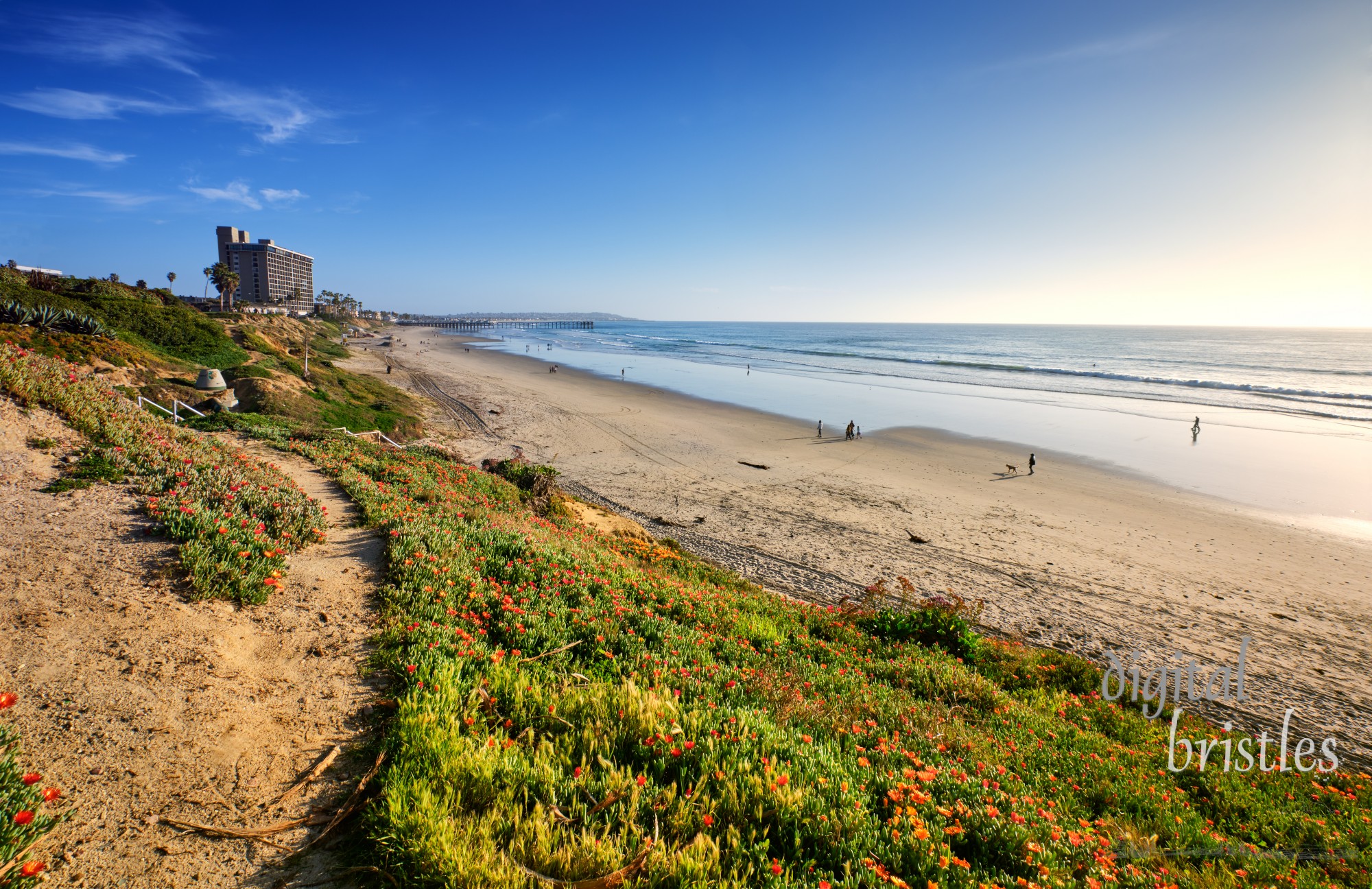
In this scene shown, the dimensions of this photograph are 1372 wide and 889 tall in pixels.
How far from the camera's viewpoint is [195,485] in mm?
7957

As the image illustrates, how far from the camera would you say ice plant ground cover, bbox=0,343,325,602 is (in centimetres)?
654

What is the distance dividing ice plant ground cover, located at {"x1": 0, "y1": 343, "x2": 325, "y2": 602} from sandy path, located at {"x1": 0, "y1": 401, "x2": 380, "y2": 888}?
271 mm

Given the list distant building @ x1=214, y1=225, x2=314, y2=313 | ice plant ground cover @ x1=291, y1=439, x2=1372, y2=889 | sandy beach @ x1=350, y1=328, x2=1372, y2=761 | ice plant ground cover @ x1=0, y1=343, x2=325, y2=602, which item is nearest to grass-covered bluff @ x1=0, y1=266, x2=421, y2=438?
sandy beach @ x1=350, y1=328, x2=1372, y2=761

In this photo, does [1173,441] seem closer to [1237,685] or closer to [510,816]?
[1237,685]

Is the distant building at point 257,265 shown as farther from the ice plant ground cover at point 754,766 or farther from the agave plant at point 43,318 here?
the ice plant ground cover at point 754,766

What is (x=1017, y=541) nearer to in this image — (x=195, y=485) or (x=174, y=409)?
(x=195, y=485)

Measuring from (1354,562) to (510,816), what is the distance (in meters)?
23.2

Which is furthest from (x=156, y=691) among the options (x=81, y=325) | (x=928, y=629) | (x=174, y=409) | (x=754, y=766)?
Answer: (x=81, y=325)

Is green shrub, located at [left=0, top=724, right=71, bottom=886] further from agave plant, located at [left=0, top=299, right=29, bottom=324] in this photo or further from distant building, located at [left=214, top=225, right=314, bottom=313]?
distant building, located at [left=214, top=225, right=314, bottom=313]

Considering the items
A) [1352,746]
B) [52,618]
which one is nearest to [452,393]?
[52,618]

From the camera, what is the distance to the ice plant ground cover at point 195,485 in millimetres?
6543

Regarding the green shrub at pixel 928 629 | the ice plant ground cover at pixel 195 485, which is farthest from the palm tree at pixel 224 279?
the green shrub at pixel 928 629

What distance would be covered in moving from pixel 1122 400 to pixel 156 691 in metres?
57.1

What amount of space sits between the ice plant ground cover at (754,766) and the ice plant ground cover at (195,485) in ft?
4.96
